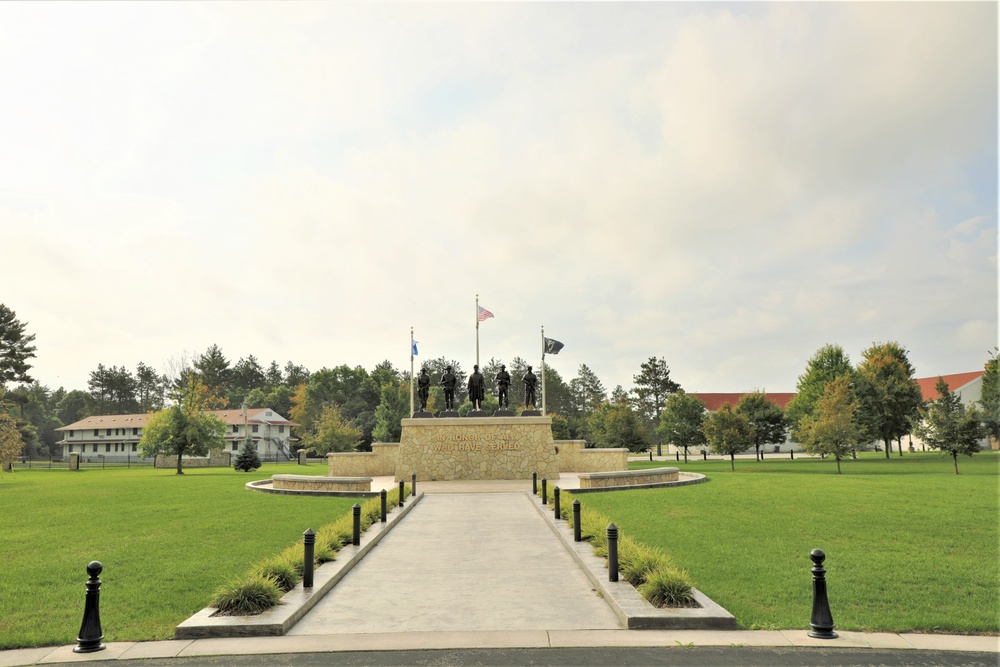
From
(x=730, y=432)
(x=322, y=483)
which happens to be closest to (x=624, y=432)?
(x=730, y=432)

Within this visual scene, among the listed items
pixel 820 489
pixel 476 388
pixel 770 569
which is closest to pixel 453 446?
pixel 476 388

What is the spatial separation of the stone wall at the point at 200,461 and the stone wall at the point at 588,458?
3674cm

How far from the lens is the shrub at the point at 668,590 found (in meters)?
8.37

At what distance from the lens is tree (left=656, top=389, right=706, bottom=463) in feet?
174

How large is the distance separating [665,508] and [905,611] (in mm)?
10553

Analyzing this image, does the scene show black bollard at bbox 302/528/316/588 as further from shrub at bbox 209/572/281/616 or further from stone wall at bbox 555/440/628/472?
stone wall at bbox 555/440/628/472

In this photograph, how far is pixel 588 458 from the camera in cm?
3616

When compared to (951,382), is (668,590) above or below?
below

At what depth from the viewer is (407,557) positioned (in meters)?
12.7

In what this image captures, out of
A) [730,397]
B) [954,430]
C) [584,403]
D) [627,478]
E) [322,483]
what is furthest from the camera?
[584,403]

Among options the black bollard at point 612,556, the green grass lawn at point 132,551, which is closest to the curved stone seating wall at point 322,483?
the green grass lawn at point 132,551

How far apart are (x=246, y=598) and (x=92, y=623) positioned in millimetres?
1745

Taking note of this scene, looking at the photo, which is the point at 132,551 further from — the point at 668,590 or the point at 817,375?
the point at 817,375

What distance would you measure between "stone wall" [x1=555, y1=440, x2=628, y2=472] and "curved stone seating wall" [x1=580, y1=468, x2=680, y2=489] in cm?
755
